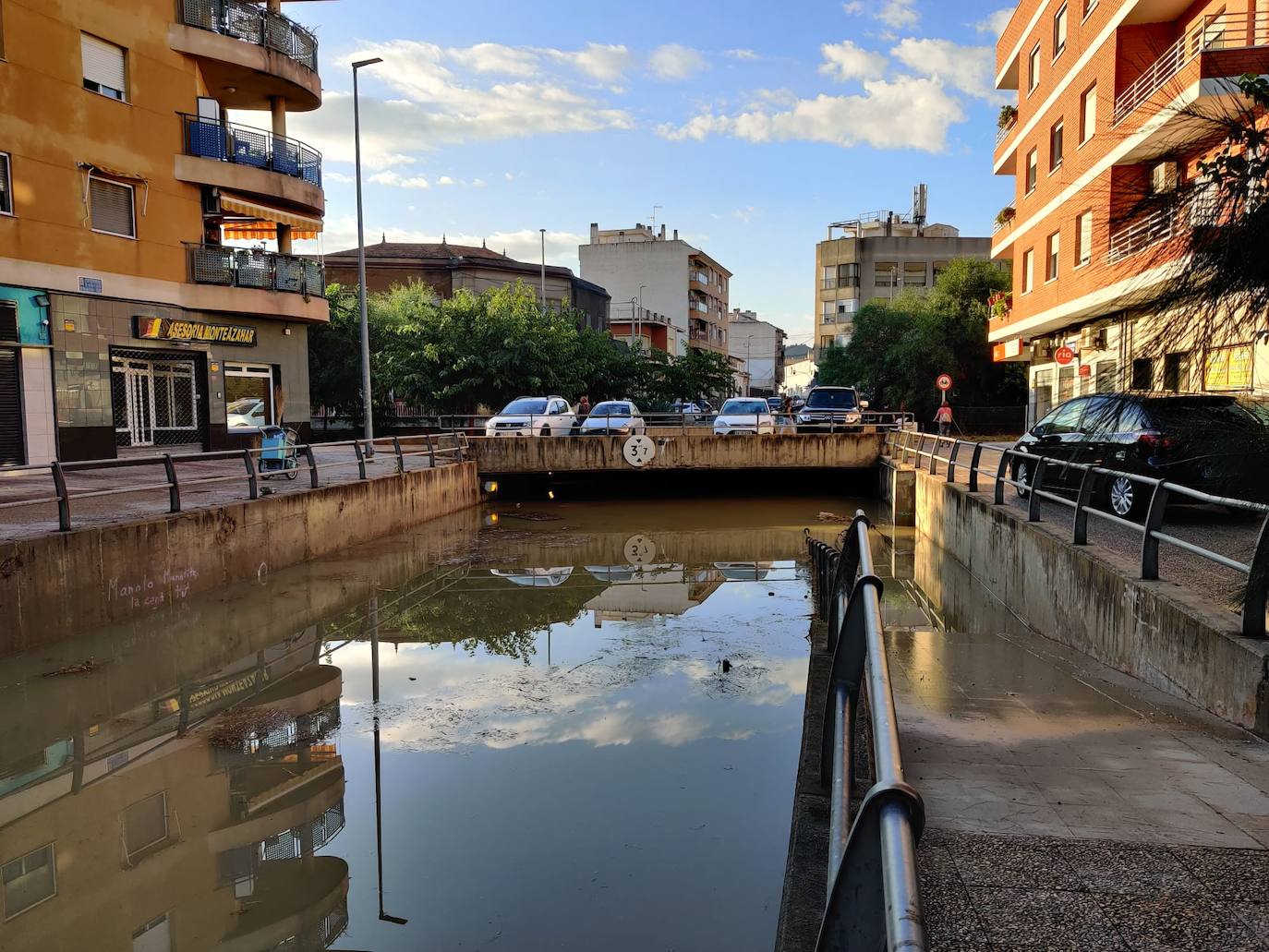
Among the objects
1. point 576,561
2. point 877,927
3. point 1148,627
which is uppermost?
point 877,927

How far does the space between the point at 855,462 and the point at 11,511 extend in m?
19.7

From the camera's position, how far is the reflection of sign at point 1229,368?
3660 mm

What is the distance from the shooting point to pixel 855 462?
87.1ft

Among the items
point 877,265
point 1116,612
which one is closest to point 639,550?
point 1116,612

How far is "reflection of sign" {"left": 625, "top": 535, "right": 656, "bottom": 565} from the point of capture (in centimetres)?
1675

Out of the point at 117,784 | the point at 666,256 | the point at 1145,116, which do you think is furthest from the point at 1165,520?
the point at 666,256

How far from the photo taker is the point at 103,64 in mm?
22094

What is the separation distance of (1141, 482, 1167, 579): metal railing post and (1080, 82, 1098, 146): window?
67.7ft

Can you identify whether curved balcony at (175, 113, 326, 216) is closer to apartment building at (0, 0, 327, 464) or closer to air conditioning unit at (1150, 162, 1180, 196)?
apartment building at (0, 0, 327, 464)

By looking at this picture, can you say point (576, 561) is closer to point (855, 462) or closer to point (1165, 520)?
point (1165, 520)

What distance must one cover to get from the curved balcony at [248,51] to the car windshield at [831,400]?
57.1ft

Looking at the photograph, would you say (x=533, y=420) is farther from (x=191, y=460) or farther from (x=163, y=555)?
(x=163, y=555)

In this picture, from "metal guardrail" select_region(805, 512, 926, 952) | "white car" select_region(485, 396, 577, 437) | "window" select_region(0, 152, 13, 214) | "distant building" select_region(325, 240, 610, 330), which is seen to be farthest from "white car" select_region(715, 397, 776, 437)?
"distant building" select_region(325, 240, 610, 330)

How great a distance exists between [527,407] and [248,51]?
12.0 meters
